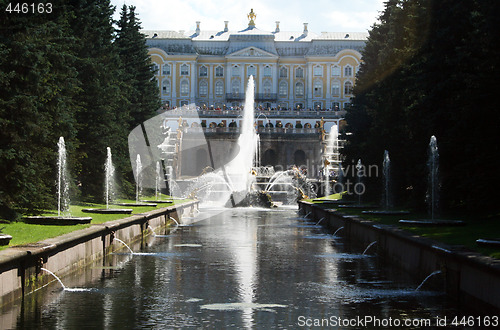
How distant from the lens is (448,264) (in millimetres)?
13203

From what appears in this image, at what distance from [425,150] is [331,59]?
304 feet

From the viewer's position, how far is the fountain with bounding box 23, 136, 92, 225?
18.7 metres

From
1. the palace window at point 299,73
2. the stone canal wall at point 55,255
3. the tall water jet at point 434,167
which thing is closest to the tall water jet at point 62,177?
the stone canal wall at point 55,255

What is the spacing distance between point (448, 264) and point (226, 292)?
378cm

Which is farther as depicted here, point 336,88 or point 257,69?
point 257,69

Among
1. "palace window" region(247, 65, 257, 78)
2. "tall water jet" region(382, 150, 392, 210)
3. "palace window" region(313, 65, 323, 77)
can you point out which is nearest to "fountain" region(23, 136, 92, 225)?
"tall water jet" region(382, 150, 392, 210)

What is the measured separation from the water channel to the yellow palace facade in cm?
9923

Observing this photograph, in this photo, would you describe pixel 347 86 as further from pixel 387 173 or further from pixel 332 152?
pixel 387 173

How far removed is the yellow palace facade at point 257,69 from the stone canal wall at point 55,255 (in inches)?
3861

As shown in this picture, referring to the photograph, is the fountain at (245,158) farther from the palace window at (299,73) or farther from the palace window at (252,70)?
the palace window at (299,73)

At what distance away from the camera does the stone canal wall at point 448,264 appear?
443 inches

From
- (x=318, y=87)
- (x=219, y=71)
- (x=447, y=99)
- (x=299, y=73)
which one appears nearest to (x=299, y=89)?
(x=299, y=73)

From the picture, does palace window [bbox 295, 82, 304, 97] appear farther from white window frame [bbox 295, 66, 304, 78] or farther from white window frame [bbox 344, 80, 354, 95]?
white window frame [bbox 344, 80, 354, 95]

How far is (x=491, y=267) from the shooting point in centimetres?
1099
